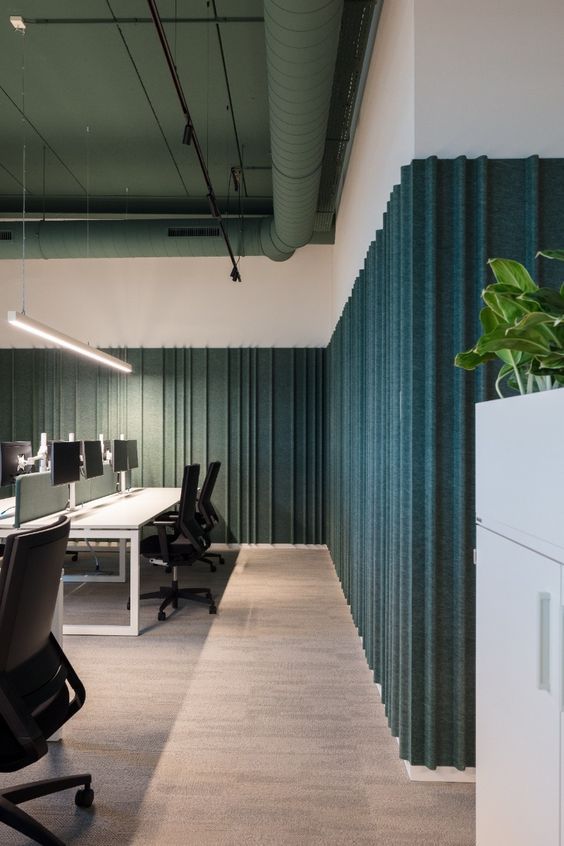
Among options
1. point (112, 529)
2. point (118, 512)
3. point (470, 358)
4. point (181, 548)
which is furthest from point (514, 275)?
point (118, 512)

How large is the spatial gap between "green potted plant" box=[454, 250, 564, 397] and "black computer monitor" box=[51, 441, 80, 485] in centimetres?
370

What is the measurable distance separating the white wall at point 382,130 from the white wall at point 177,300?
2.27 metres

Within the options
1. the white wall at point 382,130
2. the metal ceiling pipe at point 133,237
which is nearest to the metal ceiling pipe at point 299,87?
the white wall at point 382,130

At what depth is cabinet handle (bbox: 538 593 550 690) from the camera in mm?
1340

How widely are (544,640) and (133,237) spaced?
21.7 feet

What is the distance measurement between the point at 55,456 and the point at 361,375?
7.96ft

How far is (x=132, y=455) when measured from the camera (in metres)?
7.05

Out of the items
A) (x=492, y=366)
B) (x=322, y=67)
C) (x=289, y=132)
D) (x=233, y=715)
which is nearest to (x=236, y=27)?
(x=289, y=132)

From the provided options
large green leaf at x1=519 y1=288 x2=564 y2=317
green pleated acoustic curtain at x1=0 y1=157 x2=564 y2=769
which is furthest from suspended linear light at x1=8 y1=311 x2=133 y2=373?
large green leaf at x1=519 y1=288 x2=564 y2=317

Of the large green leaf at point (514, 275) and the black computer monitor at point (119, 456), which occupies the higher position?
the large green leaf at point (514, 275)

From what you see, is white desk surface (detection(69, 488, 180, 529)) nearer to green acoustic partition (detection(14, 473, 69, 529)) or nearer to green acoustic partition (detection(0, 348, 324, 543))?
green acoustic partition (detection(14, 473, 69, 529))

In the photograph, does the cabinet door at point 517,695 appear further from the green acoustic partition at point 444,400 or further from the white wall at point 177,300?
the white wall at point 177,300

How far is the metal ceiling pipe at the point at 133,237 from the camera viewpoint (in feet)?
22.8

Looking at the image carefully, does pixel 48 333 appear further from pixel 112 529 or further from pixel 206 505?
pixel 206 505
